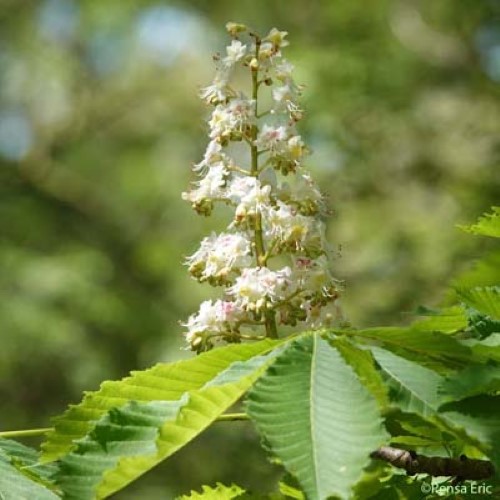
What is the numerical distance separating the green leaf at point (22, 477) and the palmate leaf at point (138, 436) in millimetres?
145

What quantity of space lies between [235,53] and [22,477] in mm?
778

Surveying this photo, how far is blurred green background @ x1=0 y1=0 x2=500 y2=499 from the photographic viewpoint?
5824mm

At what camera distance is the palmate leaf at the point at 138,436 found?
3.26 ft

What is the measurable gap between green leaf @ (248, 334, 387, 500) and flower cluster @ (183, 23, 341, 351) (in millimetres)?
384

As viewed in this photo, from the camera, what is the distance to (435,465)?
122cm

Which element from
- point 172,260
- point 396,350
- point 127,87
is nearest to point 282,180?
point 396,350

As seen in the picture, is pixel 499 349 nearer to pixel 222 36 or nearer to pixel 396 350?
pixel 396 350

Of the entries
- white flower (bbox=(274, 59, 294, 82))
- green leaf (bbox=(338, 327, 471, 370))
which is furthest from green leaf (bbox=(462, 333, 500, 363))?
white flower (bbox=(274, 59, 294, 82))

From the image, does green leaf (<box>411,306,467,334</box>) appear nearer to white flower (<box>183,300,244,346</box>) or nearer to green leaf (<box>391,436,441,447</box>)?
green leaf (<box>391,436,441,447</box>)

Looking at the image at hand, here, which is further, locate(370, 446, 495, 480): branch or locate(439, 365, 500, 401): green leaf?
locate(370, 446, 495, 480): branch

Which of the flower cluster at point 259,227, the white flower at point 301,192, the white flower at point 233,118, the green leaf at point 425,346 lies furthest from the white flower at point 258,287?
the green leaf at point 425,346

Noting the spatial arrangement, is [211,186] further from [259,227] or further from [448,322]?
[448,322]

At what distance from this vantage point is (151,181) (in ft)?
26.9

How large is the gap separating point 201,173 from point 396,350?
2.03 feet
